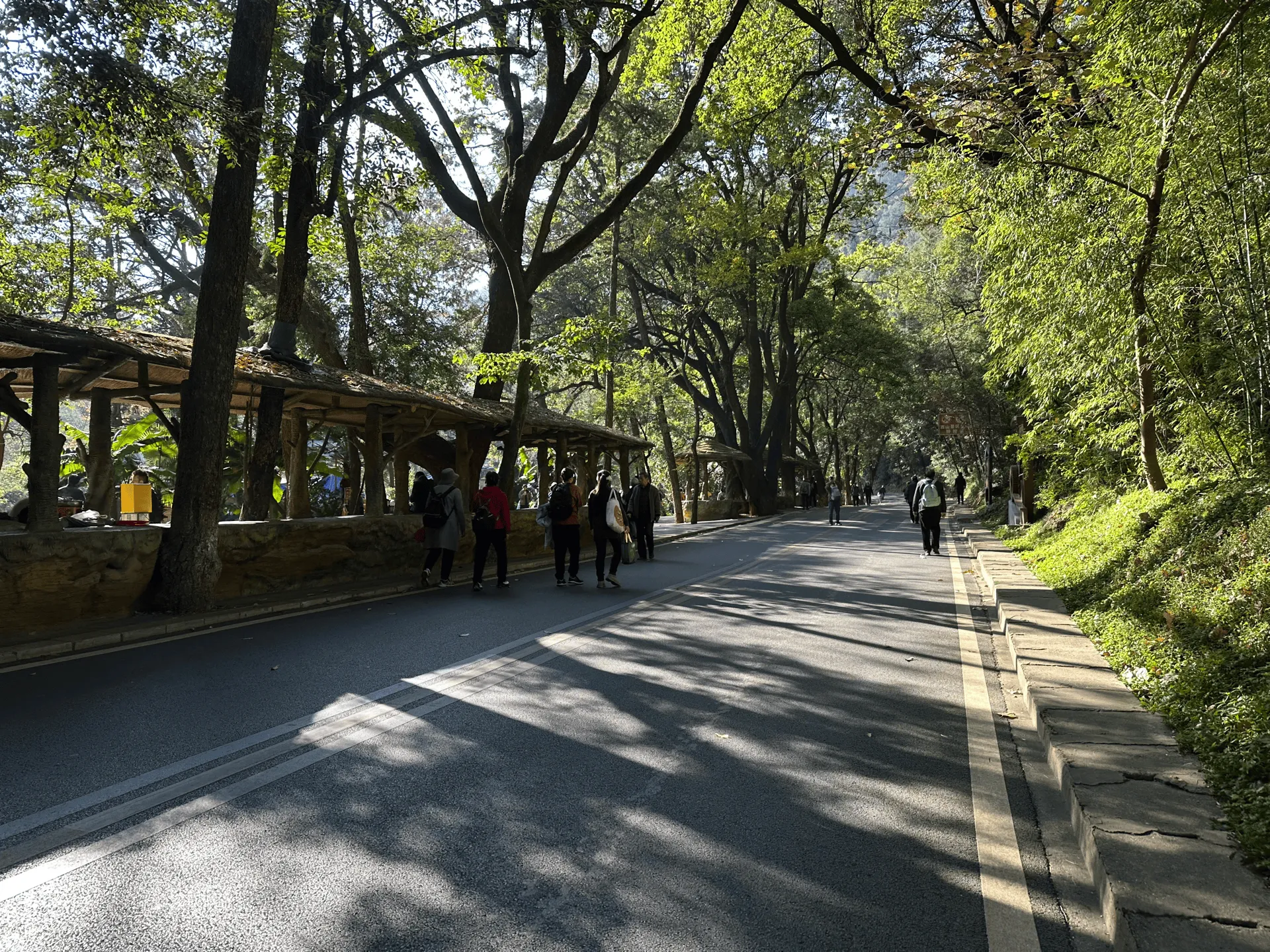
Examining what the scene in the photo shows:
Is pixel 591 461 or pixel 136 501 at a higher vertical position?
pixel 591 461

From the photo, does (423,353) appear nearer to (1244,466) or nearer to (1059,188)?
(1059,188)

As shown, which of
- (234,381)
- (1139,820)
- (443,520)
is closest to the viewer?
(1139,820)

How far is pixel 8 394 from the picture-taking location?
361 inches

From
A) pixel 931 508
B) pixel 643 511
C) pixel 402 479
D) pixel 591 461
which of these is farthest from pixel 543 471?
pixel 931 508

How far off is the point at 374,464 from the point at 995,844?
13010 millimetres

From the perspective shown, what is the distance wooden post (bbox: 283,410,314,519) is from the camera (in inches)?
639

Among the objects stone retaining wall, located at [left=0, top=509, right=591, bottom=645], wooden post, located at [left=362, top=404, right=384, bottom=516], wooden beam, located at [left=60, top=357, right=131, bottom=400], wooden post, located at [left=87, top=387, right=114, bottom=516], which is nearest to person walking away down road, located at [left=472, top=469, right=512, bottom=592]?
stone retaining wall, located at [left=0, top=509, right=591, bottom=645]

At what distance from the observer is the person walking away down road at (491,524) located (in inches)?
511

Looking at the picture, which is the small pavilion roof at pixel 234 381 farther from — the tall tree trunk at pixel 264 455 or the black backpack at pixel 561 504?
the black backpack at pixel 561 504

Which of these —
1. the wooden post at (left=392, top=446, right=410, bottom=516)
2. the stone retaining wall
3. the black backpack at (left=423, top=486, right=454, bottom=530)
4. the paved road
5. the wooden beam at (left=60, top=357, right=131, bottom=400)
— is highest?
the wooden beam at (left=60, top=357, right=131, bottom=400)

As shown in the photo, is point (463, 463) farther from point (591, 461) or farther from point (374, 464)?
point (591, 461)

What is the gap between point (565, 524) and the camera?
1359cm

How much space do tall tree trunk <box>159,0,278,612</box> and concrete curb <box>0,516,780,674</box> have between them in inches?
19.4

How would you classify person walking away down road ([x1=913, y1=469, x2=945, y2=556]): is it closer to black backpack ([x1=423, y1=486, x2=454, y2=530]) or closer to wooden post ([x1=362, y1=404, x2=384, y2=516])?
black backpack ([x1=423, y1=486, x2=454, y2=530])
